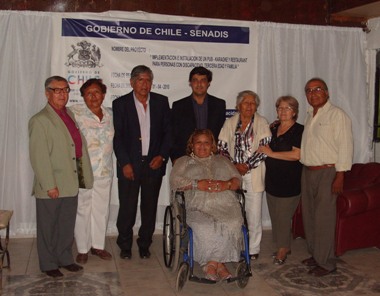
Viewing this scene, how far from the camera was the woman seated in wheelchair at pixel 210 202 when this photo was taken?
3758mm

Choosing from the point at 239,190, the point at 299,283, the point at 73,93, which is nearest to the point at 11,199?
the point at 73,93

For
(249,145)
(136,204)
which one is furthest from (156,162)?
(249,145)

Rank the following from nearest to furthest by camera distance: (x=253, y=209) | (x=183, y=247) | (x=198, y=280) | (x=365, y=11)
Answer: (x=198, y=280)
(x=183, y=247)
(x=253, y=209)
(x=365, y=11)

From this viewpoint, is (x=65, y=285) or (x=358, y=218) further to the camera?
(x=358, y=218)

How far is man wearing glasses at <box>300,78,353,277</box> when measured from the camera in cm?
408

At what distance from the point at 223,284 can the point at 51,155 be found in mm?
1691

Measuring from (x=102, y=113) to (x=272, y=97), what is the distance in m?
2.11

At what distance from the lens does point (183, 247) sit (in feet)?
12.6

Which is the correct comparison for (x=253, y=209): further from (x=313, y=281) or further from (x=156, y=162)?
(x=156, y=162)

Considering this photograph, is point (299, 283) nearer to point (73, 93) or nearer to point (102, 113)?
point (102, 113)


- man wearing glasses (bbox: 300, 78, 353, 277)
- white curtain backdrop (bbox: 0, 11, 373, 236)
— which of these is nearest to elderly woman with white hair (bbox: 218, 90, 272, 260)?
man wearing glasses (bbox: 300, 78, 353, 277)

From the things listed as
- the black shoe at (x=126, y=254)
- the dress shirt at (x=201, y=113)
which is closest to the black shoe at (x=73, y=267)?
the black shoe at (x=126, y=254)

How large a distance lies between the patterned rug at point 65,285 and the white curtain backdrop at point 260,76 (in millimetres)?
1328

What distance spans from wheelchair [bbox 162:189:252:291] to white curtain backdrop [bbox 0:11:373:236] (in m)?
1.37
